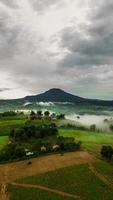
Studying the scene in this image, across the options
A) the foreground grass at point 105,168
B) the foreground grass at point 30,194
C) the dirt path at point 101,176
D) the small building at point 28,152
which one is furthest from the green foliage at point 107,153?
the foreground grass at point 30,194

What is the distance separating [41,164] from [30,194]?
35.5 m

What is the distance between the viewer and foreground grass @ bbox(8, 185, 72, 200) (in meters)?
102

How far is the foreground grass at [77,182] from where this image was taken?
10531cm

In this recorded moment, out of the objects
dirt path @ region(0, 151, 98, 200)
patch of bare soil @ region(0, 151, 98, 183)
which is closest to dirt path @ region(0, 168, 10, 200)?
dirt path @ region(0, 151, 98, 200)

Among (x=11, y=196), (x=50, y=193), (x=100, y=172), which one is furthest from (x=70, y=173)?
(x=11, y=196)

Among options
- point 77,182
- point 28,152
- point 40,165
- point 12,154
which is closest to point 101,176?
point 77,182

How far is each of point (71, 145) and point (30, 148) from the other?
19.0 m

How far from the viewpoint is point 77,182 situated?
116m

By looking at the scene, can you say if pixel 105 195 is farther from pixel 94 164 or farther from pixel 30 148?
pixel 30 148

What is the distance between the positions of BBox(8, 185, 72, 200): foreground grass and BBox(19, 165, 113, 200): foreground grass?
5.42 meters

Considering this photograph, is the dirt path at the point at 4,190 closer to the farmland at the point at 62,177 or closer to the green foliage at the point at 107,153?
the farmland at the point at 62,177

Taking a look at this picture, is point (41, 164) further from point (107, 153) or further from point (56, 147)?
point (107, 153)

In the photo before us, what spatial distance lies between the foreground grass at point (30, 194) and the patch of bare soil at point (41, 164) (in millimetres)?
11863

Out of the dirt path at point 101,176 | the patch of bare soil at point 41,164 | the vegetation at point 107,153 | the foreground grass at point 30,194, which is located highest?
the vegetation at point 107,153
